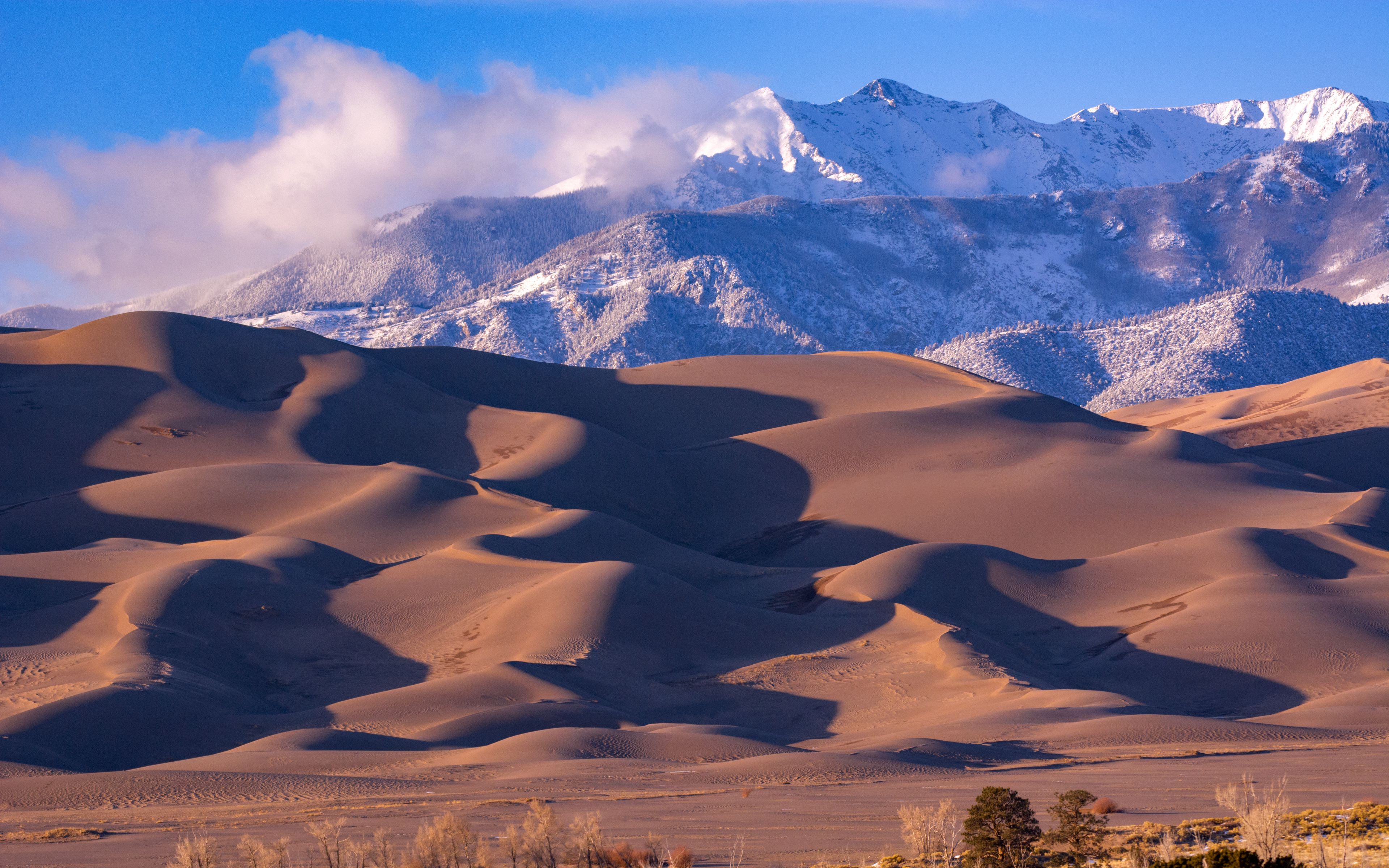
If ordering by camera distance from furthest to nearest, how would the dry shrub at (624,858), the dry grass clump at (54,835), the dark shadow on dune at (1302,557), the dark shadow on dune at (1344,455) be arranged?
the dark shadow on dune at (1344,455) < the dark shadow on dune at (1302,557) < the dry grass clump at (54,835) < the dry shrub at (624,858)

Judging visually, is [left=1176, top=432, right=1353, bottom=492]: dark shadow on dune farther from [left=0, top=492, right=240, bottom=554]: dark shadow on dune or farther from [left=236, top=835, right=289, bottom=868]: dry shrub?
[left=236, top=835, right=289, bottom=868]: dry shrub

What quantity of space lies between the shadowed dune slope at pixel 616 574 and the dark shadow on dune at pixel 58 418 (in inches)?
10.0

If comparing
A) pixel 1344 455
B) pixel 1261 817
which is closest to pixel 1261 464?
pixel 1344 455

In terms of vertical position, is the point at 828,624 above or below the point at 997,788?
above

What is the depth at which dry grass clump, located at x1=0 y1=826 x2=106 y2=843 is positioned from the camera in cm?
2077

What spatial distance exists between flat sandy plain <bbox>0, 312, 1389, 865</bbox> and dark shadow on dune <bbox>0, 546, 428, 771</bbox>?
0.15 m

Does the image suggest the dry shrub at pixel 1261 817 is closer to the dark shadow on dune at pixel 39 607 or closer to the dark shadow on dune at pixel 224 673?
the dark shadow on dune at pixel 224 673

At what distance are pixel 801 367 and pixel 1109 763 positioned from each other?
76646 millimetres

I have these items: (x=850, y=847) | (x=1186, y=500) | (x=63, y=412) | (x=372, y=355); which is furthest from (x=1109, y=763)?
(x=372, y=355)

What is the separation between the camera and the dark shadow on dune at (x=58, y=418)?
6669 cm

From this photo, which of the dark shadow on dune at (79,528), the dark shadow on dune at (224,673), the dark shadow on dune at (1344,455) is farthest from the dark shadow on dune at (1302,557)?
the dark shadow on dune at (79,528)

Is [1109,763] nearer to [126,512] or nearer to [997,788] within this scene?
[997,788]

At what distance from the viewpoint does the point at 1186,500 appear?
224ft

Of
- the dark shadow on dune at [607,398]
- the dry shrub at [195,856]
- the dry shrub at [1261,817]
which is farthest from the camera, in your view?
the dark shadow on dune at [607,398]
